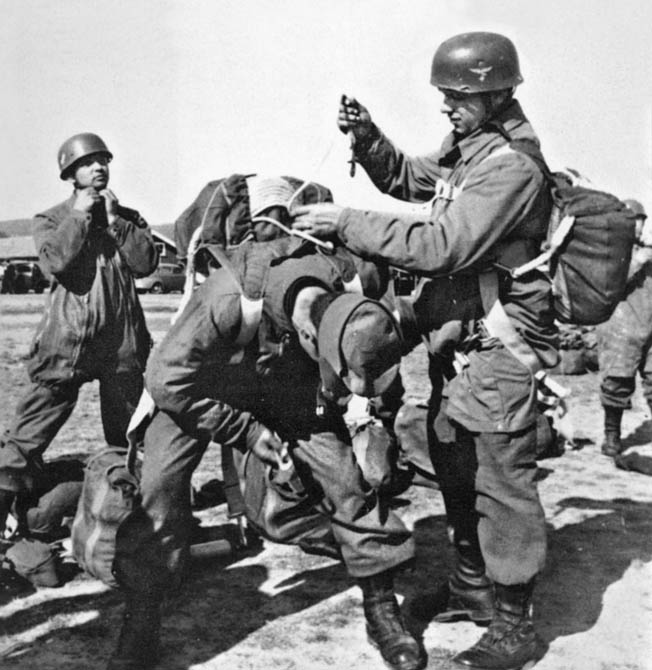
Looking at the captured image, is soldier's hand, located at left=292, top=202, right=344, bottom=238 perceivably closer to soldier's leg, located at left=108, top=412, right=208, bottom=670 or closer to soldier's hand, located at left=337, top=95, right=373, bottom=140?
soldier's hand, located at left=337, top=95, right=373, bottom=140

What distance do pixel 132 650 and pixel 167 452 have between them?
0.86m

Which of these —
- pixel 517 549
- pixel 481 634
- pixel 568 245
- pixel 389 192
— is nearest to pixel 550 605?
pixel 481 634

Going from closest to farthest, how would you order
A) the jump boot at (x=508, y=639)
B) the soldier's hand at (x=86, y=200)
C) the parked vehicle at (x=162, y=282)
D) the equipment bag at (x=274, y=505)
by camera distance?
1. the jump boot at (x=508, y=639)
2. the equipment bag at (x=274, y=505)
3. the soldier's hand at (x=86, y=200)
4. the parked vehicle at (x=162, y=282)

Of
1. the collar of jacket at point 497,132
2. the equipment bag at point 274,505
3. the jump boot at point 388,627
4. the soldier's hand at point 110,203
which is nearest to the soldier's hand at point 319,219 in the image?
the collar of jacket at point 497,132

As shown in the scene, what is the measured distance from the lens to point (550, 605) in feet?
15.8

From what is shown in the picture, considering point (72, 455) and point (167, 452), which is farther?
point (72, 455)

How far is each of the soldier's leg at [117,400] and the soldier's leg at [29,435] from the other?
28cm

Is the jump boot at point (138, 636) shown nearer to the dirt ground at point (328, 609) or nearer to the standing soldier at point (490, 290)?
the dirt ground at point (328, 609)

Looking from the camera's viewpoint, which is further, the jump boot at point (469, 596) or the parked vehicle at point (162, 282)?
the parked vehicle at point (162, 282)

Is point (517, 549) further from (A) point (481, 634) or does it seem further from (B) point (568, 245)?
(B) point (568, 245)

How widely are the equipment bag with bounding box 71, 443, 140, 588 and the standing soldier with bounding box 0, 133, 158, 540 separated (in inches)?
45.7

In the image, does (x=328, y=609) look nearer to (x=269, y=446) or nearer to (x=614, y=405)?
(x=269, y=446)

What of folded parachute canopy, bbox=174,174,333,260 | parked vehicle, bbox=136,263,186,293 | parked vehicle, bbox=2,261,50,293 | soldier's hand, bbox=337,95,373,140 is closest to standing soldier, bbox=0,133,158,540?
folded parachute canopy, bbox=174,174,333,260

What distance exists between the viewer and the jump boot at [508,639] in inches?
158
